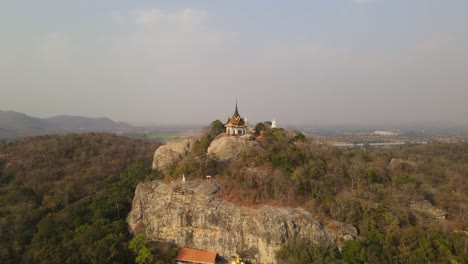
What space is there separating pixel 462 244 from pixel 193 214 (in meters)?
17.5

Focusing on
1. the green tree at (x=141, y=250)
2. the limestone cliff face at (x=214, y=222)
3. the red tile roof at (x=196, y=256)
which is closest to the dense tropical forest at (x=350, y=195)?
the limestone cliff face at (x=214, y=222)

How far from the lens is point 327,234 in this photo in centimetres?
1892

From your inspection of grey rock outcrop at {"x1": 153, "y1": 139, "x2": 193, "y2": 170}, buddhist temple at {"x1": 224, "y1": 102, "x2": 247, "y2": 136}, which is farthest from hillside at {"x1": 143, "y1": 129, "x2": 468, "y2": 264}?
buddhist temple at {"x1": 224, "y1": 102, "x2": 247, "y2": 136}

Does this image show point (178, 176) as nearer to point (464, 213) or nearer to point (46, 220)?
point (46, 220)

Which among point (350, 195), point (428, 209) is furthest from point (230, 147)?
point (428, 209)

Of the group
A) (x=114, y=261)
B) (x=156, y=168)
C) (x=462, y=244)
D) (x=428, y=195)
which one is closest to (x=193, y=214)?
(x=114, y=261)

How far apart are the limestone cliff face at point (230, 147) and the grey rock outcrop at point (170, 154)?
3691 millimetres

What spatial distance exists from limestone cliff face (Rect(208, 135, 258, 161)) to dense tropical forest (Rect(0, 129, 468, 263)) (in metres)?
0.96

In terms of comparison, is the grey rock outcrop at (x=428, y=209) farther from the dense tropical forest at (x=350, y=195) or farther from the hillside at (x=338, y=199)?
the dense tropical forest at (x=350, y=195)

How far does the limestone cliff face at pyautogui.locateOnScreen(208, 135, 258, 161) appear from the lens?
2695 centimetres

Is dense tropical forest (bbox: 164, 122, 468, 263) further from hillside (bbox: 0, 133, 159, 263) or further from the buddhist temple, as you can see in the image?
hillside (bbox: 0, 133, 159, 263)

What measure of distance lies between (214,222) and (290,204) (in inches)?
216

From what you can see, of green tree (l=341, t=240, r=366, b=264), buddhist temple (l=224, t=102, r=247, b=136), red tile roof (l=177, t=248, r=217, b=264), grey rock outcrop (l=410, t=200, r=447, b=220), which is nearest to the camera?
green tree (l=341, t=240, r=366, b=264)

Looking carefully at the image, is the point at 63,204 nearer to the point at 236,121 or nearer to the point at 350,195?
the point at 236,121
